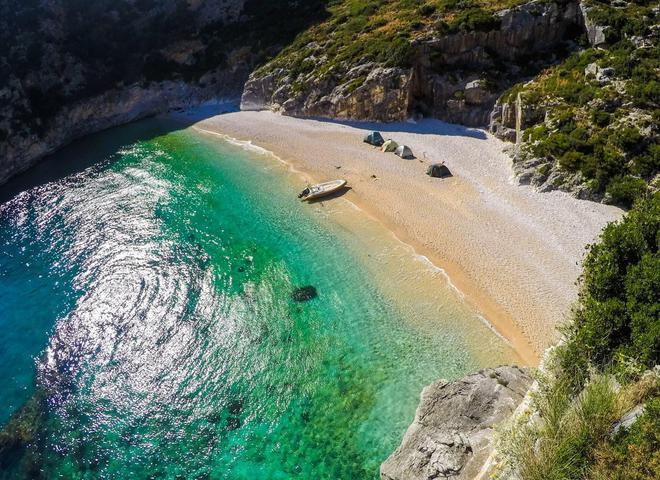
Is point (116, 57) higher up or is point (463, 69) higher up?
point (116, 57)

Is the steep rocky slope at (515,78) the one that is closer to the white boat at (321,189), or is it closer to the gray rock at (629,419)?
the white boat at (321,189)

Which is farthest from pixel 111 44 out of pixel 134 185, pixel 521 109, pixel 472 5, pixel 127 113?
pixel 521 109

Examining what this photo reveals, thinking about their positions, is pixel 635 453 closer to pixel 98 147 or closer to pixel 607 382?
pixel 607 382

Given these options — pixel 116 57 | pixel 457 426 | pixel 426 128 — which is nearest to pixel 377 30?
pixel 426 128

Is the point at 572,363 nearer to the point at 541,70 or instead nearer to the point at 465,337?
the point at 465,337

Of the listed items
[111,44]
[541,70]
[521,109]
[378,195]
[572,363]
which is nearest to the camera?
[572,363]

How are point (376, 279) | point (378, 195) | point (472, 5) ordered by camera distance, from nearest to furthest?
point (376, 279), point (378, 195), point (472, 5)
